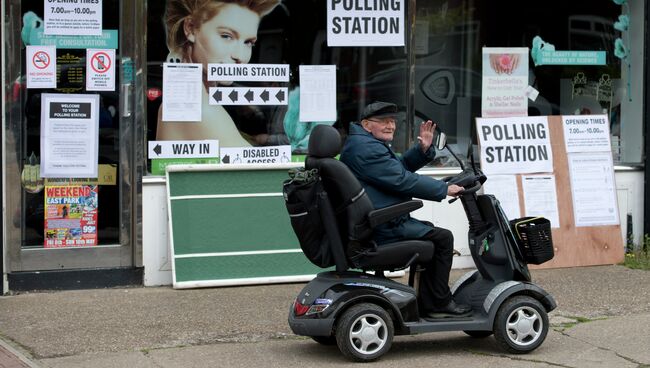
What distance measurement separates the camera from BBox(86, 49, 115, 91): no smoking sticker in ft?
29.2

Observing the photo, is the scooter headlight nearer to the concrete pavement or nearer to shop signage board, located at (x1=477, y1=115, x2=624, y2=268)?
the concrete pavement

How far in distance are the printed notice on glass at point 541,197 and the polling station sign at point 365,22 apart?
1879 mm

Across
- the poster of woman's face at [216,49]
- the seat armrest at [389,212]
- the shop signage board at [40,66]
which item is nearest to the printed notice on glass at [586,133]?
the poster of woman's face at [216,49]

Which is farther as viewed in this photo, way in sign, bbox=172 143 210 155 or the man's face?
way in sign, bbox=172 143 210 155

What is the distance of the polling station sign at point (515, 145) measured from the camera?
10.0m

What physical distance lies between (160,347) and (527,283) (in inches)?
101

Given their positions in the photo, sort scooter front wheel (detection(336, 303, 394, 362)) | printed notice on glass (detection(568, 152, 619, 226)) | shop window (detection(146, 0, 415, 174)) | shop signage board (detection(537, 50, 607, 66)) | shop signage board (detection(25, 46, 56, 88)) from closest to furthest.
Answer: scooter front wheel (detection(336, 303, 394, 362))
shop signage board (detection(25, 46, 56, 88))
shop window (detection(146, 0, 415, 174))
printed notice on glass (detection(568, 152, 619, 226))
shop signage board (detection(537, 50, 607, 66))

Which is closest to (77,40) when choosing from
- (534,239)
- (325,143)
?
(325,143)

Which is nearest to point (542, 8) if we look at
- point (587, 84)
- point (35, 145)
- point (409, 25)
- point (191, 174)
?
point (587, 84)

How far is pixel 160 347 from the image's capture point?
281 inches

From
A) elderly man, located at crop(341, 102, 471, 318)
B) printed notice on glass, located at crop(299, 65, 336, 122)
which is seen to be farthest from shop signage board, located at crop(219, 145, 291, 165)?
elderly man, located at crop(341, 102, 471, 318)

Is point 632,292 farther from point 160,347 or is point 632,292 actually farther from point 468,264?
point 160,347

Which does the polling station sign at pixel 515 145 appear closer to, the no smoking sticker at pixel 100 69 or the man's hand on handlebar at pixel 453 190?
the man's hand on handlebar at pixel 453 190

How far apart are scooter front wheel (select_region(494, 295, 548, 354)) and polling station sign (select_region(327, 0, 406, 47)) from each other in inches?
150
